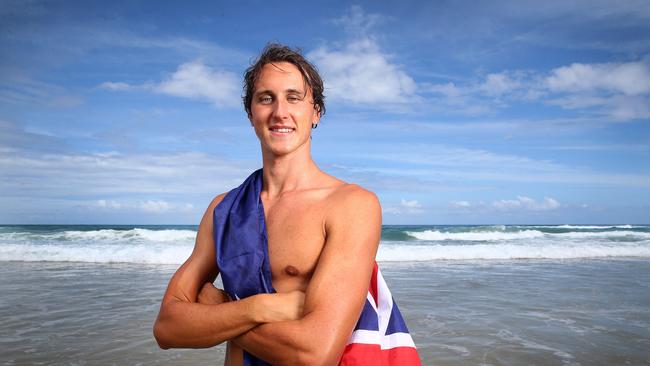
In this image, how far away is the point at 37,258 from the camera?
16.0 metres

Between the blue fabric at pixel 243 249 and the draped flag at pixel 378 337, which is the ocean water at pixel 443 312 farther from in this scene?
the blue fabric at pixel 243 249

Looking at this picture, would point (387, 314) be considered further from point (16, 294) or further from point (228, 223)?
point (16, 294)

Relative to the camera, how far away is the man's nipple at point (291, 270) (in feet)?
7.10

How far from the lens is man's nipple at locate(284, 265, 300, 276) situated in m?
2.16

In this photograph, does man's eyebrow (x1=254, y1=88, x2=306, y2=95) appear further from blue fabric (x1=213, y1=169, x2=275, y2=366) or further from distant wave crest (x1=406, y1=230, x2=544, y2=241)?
distant wave crest (x1=406, y1=230, x2=544, y2=241)

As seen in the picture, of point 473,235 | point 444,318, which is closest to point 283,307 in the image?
point 444,318

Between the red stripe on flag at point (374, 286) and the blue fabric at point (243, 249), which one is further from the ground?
the blue fabric at point (243, 249)

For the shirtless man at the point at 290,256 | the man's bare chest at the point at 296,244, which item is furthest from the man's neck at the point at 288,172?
the man's bare chest at the point at 296,244

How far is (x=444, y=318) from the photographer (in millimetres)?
6570

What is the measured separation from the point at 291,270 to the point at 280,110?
0.74m

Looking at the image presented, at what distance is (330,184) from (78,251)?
1688cm

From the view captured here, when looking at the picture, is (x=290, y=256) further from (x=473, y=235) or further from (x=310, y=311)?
(x=473, y=235)

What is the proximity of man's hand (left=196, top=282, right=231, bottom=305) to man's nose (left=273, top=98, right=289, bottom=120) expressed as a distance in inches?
33.0

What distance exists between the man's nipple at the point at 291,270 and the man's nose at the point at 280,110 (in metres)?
0.69
